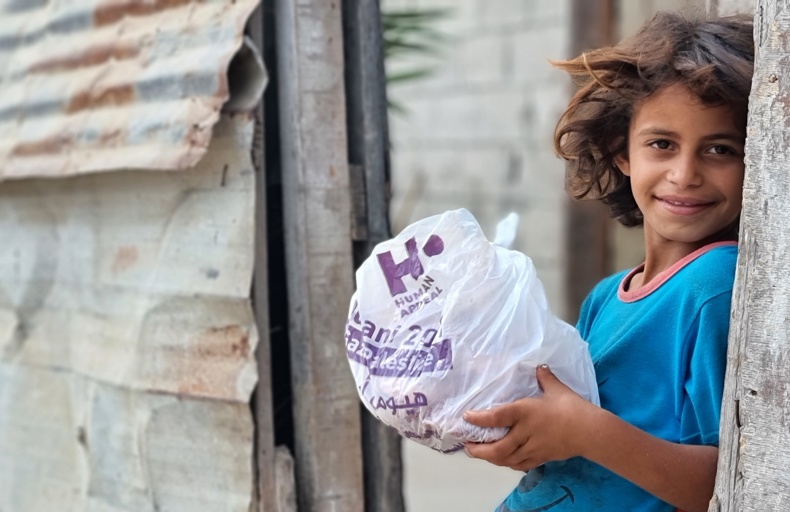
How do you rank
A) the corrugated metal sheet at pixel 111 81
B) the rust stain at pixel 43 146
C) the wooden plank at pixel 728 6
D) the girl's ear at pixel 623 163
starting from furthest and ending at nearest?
the rust stain at pixel 43 146
the corrugated metal sheet at pixel 111 81
the wooden plank at pixel 728 6
the girl's ear at pixel 623 163

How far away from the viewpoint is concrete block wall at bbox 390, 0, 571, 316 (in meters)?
6.13

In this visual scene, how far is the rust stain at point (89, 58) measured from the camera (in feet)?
9.43

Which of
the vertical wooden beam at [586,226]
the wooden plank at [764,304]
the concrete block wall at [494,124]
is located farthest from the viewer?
the concrete block wall at [494,124]

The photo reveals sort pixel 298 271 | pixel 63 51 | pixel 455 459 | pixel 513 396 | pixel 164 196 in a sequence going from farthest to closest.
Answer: pixel 455 459
pixel 63 51
pixel 164 196
pixel 298 271
pixel 513 396

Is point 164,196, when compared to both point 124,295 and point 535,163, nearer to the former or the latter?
point 124,295

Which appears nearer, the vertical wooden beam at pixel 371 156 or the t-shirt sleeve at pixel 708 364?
the t-shirt sleeve at pixel 708 364

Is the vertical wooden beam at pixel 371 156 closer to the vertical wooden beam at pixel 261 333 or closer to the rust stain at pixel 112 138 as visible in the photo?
the vertical wooden beam at pixel 261 333

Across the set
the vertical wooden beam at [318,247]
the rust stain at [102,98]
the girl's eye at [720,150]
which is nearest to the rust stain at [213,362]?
the vertical wooden beam at [318,247]

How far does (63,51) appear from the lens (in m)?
3.12

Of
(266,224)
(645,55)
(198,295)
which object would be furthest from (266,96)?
(645,55)

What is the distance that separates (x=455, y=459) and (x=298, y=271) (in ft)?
12.1

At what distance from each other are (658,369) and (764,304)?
0.22m

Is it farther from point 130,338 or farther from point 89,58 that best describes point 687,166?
point 89,58

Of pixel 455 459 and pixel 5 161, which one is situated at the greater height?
pixel 5 161
